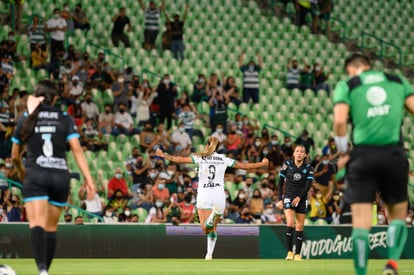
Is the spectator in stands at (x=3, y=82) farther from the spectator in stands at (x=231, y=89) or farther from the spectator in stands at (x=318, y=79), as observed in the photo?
the spectator in stands at (x=318, y=79)

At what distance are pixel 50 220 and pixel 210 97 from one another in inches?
768

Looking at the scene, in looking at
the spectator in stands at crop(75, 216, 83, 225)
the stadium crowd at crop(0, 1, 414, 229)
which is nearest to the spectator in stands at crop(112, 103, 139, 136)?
the stadium crowd at crop(0, 1, 414, 229)

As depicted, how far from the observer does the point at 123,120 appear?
29078 mm

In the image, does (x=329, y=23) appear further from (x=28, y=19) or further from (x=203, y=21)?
(x=28, y=19)

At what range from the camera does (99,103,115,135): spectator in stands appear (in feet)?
94.6

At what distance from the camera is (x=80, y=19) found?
32.3 metres

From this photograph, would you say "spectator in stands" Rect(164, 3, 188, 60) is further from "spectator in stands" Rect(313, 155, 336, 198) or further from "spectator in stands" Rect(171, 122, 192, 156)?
"spectator in stands" Rect(313, 155, 336, 198)

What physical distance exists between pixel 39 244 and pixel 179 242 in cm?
1275

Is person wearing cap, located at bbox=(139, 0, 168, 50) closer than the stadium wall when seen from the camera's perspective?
No

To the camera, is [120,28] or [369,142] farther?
[120,28]

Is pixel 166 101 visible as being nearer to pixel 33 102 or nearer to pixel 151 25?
pixel 151 25

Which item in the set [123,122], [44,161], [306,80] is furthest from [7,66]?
[44,161]

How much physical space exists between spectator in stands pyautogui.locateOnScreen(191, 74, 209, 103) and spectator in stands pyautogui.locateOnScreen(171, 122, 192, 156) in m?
2.44

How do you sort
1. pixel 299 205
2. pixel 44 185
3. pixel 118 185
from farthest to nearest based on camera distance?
pixel 118 185 < pixel 299 205 < pixel 44 185
